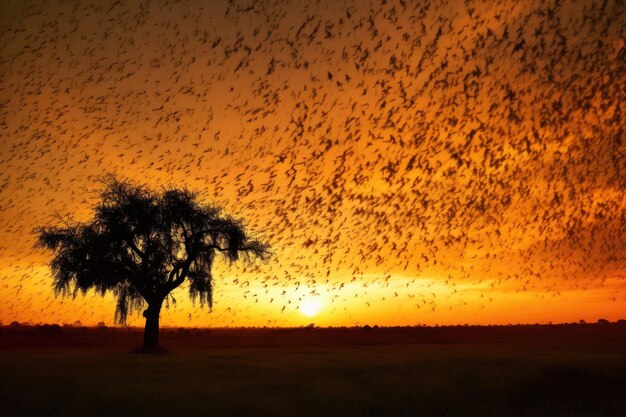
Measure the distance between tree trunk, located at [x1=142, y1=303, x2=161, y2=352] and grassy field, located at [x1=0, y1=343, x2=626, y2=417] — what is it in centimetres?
1176

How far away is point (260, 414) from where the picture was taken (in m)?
17.9

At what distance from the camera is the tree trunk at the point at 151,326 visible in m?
44.9

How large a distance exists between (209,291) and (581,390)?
27.8 meters

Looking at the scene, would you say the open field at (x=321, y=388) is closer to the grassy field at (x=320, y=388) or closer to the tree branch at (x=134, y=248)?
the grassy field at (x=320, y=388)

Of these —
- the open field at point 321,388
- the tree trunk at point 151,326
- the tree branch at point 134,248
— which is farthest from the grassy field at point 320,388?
the tree branch at point 134,248

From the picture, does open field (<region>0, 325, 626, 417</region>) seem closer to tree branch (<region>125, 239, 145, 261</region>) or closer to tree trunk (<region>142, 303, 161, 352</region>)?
tree trunk (<region>142, 303, 161, 352</region>)

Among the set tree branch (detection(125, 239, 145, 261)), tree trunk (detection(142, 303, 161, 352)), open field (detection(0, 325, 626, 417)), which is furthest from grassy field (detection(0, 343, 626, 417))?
tree branch (detection(125, 239, 145, 261))

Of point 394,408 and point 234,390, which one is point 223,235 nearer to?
point 234,390

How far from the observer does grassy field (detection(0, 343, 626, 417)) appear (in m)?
18.8

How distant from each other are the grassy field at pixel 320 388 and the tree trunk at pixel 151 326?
463 inches

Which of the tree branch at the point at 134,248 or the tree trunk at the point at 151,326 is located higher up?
the tree branch at the point at 134,248

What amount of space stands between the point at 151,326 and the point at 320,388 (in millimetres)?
25175

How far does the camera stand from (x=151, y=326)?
45.0 metres

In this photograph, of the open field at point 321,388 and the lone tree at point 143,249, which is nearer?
the open field at point 321,388
